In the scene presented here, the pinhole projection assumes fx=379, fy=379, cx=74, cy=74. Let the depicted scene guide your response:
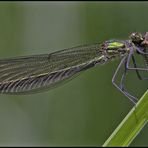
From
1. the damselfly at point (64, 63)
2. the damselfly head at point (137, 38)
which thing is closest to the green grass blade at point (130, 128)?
the damselfly at point (64, 63)

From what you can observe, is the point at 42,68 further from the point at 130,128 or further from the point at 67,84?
the point at 130,128

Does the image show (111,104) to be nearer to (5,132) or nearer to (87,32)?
(87,32)

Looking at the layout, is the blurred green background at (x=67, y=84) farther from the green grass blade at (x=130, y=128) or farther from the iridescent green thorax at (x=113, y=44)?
the green grass blade at (x=130, y=128)

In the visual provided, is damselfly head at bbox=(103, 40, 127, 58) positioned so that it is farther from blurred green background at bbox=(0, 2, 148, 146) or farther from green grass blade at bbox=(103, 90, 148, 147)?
green grass blade at bbox=(103, 90, 148, 147)

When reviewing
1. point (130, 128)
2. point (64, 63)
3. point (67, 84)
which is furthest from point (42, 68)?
point (130, 128)

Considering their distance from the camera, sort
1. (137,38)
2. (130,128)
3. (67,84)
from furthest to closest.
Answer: (67,84)
(137,38)
(130,128)

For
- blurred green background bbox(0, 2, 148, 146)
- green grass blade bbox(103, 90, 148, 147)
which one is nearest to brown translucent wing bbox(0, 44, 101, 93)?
blurred green background bbox(0, 2, 148, 146)

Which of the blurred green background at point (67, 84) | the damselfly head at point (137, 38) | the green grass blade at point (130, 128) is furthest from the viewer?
the blurred green background at point (67, 84)
